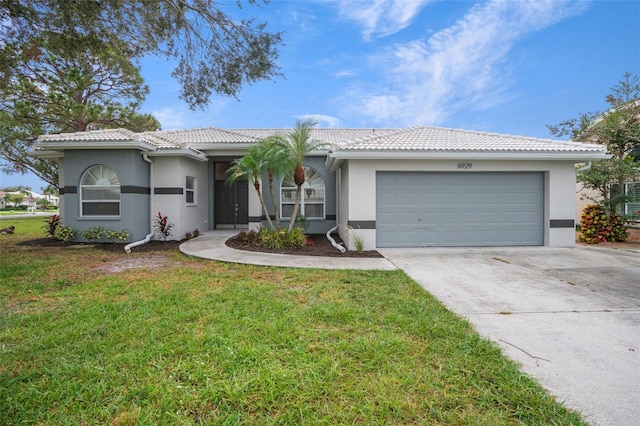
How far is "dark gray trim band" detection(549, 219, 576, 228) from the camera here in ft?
30.5

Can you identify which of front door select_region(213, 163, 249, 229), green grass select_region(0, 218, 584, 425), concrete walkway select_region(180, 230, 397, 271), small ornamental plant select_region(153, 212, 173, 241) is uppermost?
front door select_region(213, 163, 249, 229)

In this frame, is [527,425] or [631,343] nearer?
[527,425]

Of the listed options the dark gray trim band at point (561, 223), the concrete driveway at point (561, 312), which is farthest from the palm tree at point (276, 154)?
the dark gray trim band at point (561, 223)

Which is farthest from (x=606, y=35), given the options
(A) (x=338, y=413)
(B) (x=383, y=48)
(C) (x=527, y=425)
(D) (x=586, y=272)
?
(A) (x=338, y=413)

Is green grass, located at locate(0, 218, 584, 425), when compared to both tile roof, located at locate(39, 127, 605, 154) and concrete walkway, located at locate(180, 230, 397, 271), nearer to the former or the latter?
concrete walkway, located at locate(180, 230, 397, 271)

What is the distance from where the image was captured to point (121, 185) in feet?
33.7

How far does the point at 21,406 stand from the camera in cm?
229

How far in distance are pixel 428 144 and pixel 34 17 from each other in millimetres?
9821

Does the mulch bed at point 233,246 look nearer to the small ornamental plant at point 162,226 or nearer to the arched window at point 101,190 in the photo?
the small ornamental plant at point 162,226

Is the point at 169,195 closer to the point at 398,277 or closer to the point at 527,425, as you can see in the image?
the point at 398,277

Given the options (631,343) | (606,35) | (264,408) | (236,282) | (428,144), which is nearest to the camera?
(264,408)

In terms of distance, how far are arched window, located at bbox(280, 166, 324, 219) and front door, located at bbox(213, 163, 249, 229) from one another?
2.60m

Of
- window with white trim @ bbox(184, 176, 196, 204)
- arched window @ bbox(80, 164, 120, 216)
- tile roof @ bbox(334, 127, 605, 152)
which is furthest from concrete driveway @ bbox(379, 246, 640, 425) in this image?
arched window @ bbox(80, 164, 120, 216)

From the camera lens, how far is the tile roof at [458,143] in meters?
8.82
